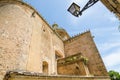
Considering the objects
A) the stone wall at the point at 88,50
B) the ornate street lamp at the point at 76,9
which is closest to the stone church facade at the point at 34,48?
the stone wall at the point at 88,50

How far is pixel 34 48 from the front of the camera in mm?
11711

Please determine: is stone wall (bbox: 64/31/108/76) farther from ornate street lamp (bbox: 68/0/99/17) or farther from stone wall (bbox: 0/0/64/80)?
ornate street lamp (bbox: 68/0/99/17)

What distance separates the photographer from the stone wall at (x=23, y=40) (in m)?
9.33

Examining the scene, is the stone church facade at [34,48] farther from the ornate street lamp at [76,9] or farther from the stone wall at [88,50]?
the ornate street lamp at [76,9]

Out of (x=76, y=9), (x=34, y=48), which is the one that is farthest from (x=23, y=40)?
(x=76, y=9)

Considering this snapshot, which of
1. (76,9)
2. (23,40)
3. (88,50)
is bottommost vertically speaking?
(76,9)

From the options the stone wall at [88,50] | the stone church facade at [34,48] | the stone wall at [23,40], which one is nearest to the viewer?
the stone wall at [23,40]

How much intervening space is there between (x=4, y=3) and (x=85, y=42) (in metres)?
10.2

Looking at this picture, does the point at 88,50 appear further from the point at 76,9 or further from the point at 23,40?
the point at 76,9

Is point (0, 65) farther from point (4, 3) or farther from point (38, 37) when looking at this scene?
point (4, 3)

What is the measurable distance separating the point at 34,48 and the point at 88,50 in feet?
22.8

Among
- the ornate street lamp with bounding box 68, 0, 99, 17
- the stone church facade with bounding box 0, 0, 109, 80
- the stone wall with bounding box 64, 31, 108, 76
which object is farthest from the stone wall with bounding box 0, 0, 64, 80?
the ornate street lamp with bounding box 68, 0, 99, 17

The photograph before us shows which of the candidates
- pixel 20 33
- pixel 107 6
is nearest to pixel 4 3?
pixel 20 33

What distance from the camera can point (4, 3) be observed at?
12.2 metres
